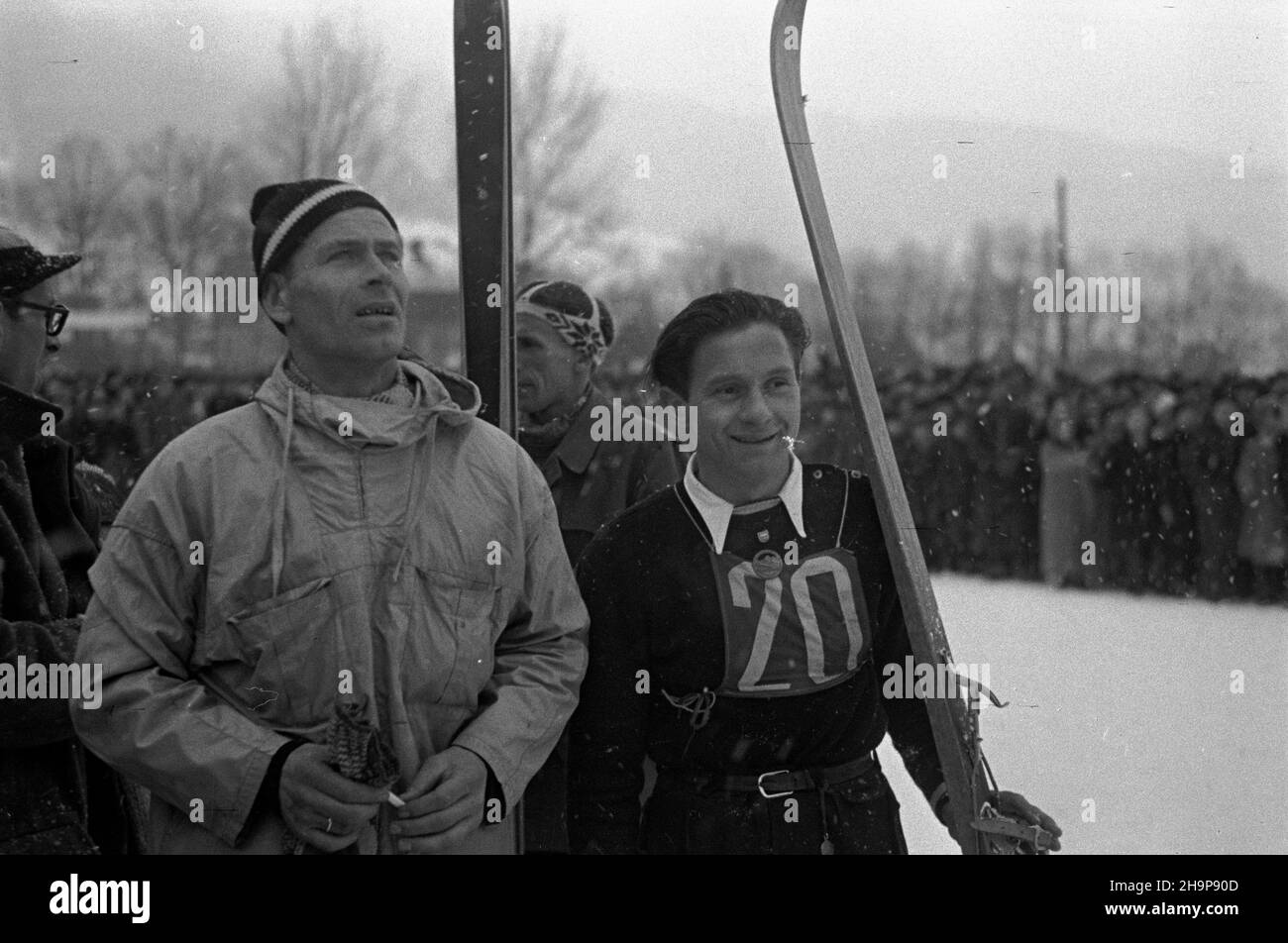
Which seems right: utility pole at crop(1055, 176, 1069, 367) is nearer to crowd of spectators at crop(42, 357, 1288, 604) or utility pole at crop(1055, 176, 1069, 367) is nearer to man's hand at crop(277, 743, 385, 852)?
crowd of spectators at crop(42, 357, 1288, 604)

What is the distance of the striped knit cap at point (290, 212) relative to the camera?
2469 mm

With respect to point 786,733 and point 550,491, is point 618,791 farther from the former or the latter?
point 550,491

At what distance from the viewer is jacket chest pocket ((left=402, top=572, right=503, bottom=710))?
7.75 feet

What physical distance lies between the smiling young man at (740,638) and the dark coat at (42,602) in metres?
0.85

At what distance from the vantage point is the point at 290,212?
8.16 feet

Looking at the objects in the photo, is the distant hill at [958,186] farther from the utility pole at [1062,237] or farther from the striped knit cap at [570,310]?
the striped knit cap at [570,310]

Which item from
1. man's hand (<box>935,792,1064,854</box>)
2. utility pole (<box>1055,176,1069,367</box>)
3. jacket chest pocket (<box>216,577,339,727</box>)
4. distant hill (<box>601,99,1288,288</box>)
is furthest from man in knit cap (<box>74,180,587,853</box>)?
utility pole (<box>1055,176,1069,367</box>)

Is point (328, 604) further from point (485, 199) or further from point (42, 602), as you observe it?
point (485, 199)

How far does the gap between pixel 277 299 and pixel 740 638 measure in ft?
3.14

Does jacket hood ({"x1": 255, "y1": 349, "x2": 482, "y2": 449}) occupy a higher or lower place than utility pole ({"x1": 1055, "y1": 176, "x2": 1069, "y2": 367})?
lower

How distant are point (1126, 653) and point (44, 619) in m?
1.86

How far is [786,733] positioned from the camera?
2580 mm

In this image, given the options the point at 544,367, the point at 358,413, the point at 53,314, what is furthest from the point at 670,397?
the point at 53,314

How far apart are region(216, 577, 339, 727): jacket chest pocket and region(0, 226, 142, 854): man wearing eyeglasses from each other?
33cm
